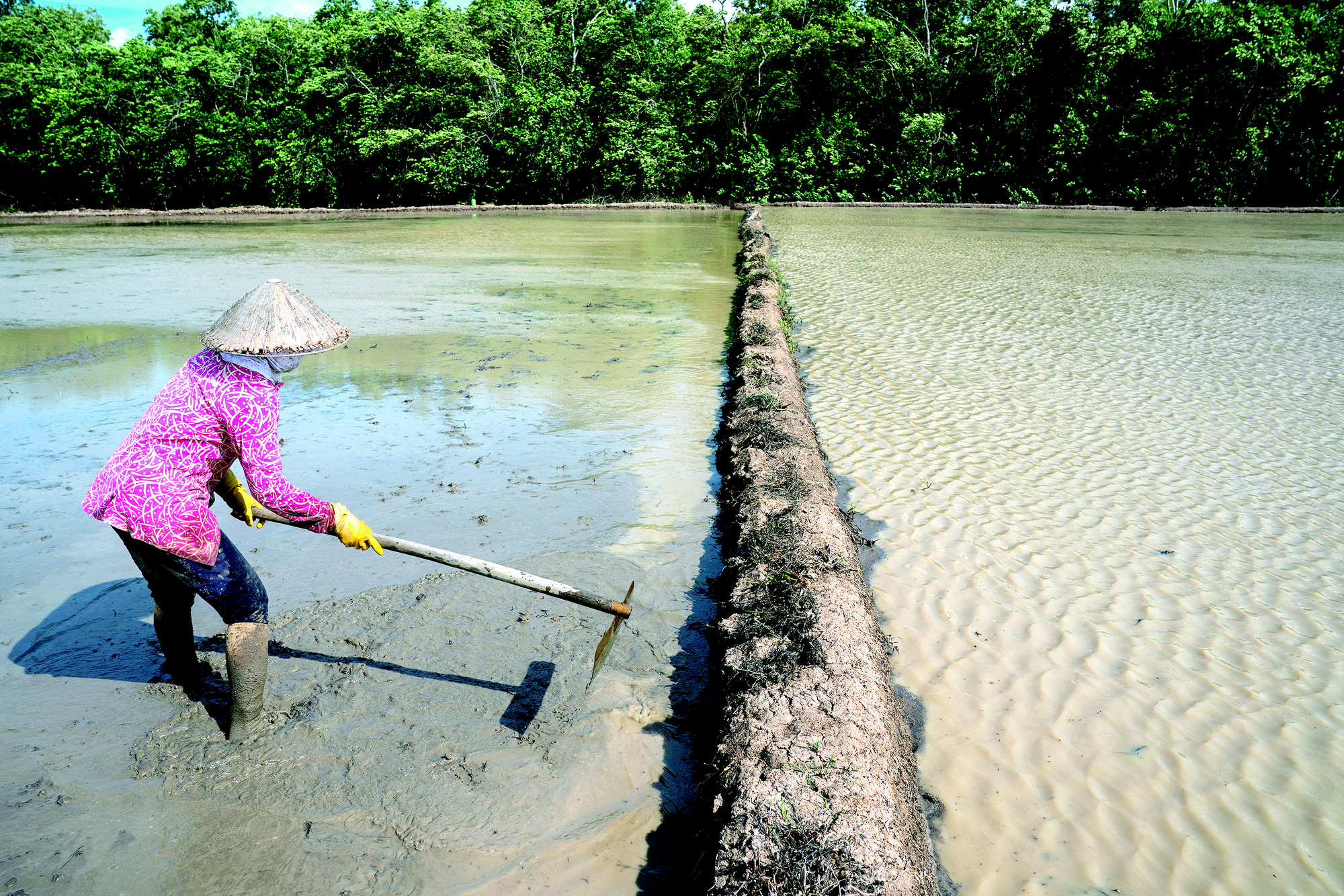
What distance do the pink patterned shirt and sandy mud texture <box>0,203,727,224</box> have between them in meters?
30.1

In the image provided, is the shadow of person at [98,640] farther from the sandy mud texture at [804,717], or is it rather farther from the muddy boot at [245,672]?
the sandy mud texture at [804,717]

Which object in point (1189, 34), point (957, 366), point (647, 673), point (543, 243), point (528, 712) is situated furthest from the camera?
point (1189, 34)

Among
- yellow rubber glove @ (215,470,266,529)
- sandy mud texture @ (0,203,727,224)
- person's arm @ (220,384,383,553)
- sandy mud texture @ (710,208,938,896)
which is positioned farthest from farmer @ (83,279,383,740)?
sandy mud texture @ (0,203,727,224)

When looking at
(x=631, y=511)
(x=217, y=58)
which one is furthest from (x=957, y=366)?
(x=217, y=58)

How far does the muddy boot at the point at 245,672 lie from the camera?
3127 mm

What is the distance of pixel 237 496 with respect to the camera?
10.9 ft

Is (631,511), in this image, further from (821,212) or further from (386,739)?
(821,212)

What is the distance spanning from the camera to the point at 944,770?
317 cm

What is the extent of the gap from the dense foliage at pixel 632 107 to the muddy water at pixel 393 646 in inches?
1128

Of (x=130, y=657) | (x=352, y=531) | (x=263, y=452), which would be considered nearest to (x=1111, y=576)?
(x=352, y=531)

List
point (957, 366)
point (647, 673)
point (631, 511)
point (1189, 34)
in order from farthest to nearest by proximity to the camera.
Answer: point (1189, 34) → point (957, 366) → point (631, 511) → point (647, 673)

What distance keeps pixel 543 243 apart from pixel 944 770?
736 inches

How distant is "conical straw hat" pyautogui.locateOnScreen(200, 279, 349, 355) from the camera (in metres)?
2.90

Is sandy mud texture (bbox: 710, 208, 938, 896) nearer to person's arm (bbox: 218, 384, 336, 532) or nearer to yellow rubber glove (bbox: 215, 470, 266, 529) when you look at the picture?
person's arm (bbox: 218, 384, 336, 532)
